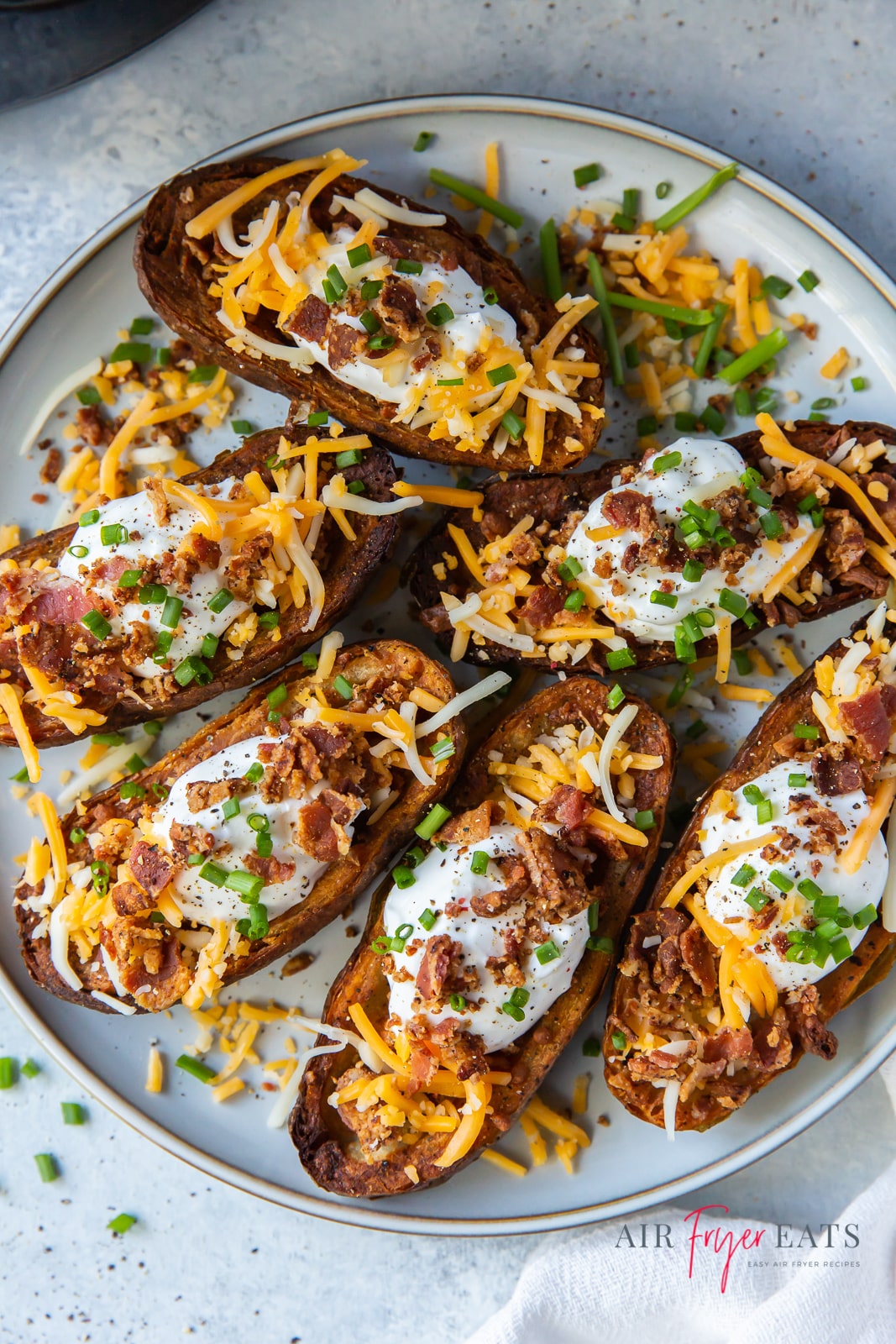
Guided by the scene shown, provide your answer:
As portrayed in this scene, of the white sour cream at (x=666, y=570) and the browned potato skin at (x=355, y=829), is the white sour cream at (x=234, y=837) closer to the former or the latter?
the browned potato skin at (x=355, y=829)

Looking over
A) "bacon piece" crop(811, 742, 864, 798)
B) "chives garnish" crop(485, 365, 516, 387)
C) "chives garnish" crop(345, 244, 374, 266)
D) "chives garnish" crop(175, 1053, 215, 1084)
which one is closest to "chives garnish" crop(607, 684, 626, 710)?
"bacon piece" crop(811, 742, 864, 798)

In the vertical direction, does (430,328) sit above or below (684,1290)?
above

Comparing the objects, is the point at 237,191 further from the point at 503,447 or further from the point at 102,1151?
the point at 102,1151

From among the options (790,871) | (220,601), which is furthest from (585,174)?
(790,871)

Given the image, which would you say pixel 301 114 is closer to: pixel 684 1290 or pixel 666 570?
pixel 666 570

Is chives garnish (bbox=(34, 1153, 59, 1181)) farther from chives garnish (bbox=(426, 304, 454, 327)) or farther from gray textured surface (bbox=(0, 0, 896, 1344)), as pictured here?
chives garnish (bbox=(426, 304, 454, 327))

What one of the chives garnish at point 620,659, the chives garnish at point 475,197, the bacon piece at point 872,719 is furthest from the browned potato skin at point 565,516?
the chives garnish at point 475,197
